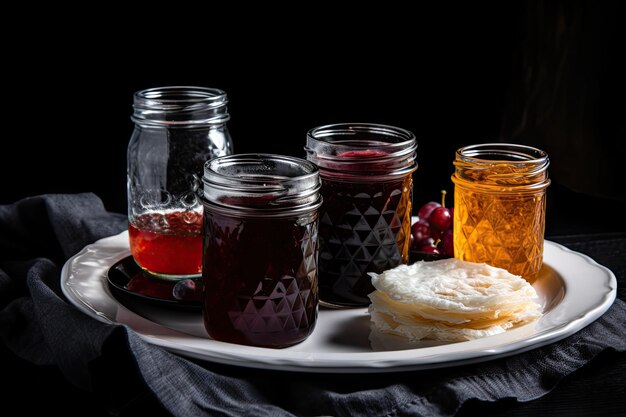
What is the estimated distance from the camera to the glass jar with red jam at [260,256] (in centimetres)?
173

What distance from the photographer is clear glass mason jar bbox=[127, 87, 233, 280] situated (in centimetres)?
211

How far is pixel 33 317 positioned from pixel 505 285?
0.95 m

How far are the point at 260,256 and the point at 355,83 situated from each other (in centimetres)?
183

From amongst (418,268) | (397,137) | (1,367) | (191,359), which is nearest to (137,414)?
(191,359)

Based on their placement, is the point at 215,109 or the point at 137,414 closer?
the point at 137,414

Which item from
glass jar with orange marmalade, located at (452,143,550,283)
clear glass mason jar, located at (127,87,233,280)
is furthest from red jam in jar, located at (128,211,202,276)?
glass jar with orange marmalade, located at (452,143,550,283)

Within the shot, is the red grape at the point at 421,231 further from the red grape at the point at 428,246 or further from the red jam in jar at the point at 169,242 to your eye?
the red jam in jar at the point at 169,242

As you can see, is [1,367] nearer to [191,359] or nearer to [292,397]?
[191,359]

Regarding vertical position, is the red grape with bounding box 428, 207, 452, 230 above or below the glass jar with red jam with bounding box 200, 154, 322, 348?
below

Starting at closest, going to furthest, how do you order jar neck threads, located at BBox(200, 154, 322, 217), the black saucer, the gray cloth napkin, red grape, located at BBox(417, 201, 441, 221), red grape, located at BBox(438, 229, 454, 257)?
the gray cloth napkin, jar neck threads, located at BBox(200, 154, 322, 217), the black saucer, red grape, located at BBox(438, 229, 454, 257), red grape, located at BBox(417, 201, 441, 221)

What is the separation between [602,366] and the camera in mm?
1842

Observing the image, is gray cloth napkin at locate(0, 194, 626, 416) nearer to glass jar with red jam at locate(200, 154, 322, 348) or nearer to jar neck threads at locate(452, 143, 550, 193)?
glass jar with red jam at locate(200, 154, 322, 348)

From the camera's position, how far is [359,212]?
199cm

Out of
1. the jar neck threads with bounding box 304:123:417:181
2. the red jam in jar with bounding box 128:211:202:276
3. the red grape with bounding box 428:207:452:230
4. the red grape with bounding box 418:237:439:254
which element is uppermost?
Answer: the jar neck threads with bounding box 304:123:417:181
